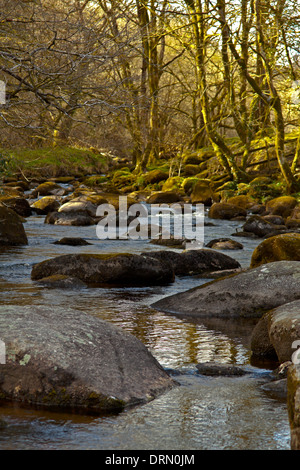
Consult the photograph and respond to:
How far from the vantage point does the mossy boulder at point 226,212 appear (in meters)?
17.9

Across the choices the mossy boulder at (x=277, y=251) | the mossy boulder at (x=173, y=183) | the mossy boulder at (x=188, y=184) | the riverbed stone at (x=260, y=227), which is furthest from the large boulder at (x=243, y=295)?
the mossy boulder at (x=173, y=183)

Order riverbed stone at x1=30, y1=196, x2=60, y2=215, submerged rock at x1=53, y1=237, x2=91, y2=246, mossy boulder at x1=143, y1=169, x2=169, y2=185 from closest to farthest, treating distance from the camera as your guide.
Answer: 1. submerged rock at x1=53, y1=237, x2=91, y2=246
2. riverbed stone at x1=30, y1=196, x2=60, y2=215
3. mossy boulder at x1=143, y1=169, x2=169, y2=185

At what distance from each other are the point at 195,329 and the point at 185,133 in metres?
23.6

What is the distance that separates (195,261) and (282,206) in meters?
8.85

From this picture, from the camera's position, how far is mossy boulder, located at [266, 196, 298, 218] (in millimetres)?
17688

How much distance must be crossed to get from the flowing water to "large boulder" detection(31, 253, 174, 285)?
4.52ft

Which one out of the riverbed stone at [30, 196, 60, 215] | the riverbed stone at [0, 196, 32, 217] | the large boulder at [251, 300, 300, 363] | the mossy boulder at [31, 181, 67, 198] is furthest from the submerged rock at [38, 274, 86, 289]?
the mossy boulder at [31, 181, 67, 198]

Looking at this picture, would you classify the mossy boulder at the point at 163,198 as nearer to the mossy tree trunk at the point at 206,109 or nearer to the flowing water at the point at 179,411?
the mossy tree trunk at the point at 206,109

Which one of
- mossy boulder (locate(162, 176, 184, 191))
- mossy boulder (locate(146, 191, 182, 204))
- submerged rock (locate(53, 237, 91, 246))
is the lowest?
submerged rock (locate(53, 237, 91, 246))

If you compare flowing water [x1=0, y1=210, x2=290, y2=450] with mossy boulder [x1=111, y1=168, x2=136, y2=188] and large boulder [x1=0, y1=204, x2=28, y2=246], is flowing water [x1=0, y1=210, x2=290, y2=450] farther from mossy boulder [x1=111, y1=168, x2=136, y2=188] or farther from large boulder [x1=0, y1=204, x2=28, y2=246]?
mossy boulder [x1=111, y1=168, x2=136, y2=188]

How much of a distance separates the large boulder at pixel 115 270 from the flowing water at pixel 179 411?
1.38m
